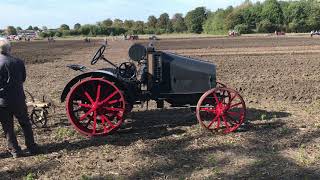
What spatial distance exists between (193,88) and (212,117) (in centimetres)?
70

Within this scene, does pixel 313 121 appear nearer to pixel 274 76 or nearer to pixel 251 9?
pixel 274 76

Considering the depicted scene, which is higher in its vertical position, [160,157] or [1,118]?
[1,118]

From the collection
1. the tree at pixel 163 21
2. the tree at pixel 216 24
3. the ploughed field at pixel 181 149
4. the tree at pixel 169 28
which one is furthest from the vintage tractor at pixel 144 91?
the tree at pixel 163 21

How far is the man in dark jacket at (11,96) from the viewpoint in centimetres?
693

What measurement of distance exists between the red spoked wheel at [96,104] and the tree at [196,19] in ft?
459

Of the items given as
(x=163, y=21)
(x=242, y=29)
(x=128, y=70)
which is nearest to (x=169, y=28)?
(x=163, y=21)

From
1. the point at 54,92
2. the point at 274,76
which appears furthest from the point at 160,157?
the point at 274,76

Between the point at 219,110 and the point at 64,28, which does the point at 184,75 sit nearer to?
the point at 219,110

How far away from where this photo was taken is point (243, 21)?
128 meters

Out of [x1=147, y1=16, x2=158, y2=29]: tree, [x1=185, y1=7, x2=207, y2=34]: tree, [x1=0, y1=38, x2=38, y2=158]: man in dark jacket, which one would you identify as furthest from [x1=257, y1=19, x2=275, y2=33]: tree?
[x1=0, y1=38, x2=38, y2=158]: man in dark jacket

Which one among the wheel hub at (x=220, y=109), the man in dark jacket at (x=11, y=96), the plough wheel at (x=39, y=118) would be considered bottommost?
the plough wheel at (x=39, y=118)

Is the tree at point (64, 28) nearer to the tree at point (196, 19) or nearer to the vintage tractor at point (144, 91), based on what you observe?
the tree at point (196, 19)

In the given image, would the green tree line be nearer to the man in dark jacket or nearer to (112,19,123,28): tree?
(112,19,123,28): tree

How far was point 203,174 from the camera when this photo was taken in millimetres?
6172
